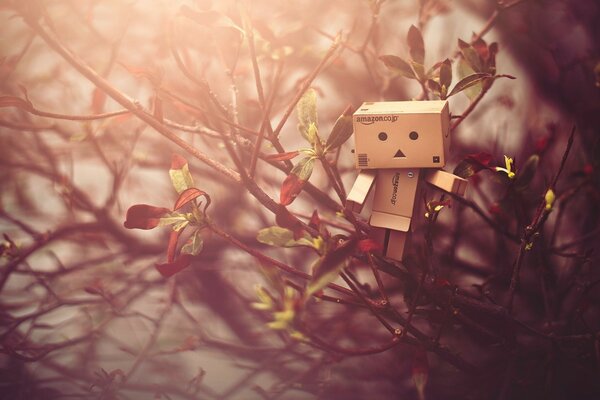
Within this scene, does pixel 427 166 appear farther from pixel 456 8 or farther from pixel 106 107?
pixel 106 107

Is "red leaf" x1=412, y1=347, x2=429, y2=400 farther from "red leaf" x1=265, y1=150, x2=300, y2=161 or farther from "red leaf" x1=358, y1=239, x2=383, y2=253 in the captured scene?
"red leaf" x1=265, y1=150, x2=300, y2=161

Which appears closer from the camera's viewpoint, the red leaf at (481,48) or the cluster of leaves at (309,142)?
the cluster of leaves at (309,142)

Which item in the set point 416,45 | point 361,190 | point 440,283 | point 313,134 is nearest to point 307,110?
point 313,134

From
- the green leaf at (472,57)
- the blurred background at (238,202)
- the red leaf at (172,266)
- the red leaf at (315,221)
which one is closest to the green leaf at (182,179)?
the red leaf at (172,266)

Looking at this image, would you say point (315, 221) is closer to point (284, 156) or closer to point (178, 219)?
point (284, 156)

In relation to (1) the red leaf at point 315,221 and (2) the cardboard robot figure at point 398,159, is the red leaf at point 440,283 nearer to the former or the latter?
(2) the cardboard robot figure at point 398,159

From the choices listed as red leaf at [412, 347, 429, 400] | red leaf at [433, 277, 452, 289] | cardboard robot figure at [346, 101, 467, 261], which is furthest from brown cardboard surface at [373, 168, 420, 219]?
red leaf at [412, 347, 429, 400]
